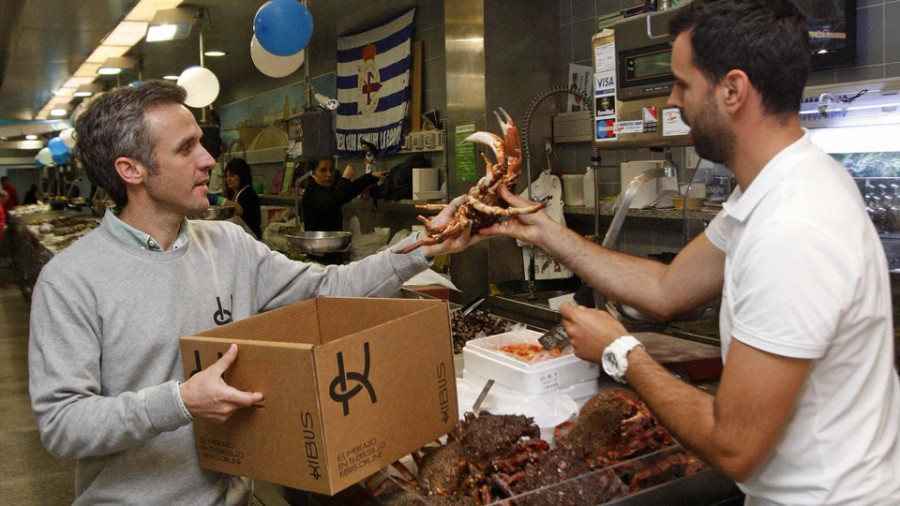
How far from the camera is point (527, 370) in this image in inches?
86.9

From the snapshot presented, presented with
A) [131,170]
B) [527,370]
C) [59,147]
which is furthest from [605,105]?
[59,147]

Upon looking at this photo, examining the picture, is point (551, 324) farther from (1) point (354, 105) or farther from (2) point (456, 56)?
(1) point (354, 105)

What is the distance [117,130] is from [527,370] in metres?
1.32

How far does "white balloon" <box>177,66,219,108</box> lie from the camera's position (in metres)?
6.88

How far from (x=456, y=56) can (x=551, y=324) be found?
2.18 m

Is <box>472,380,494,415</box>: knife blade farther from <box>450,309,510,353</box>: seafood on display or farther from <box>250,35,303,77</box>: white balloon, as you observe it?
<box>250,35,303,77</box>: white balloon

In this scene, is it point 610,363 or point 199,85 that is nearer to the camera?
point 610,363

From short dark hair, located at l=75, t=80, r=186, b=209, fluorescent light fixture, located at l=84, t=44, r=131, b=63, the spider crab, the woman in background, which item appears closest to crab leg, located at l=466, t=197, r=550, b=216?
the spider crab

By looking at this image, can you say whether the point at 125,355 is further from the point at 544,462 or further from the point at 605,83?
the point at 605,83

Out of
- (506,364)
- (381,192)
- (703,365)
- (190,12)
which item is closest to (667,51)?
(703,365)

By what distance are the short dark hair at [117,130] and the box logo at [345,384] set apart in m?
0.87

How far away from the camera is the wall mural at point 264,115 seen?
10408mm

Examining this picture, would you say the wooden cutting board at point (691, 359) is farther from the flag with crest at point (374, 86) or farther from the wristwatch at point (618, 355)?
the flag with crest at point (374, 86)

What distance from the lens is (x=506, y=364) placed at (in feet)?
7.50
